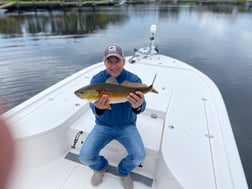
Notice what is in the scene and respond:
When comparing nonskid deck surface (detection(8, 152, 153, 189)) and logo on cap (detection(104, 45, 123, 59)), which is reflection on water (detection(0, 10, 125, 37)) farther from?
logo on cap (detection(104, 45, 123, 59))

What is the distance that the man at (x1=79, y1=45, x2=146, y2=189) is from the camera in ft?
5.64

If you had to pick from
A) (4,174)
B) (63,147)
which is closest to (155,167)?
(63,147)

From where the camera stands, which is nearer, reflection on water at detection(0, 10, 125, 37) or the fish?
the fish

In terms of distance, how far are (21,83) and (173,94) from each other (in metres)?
5.36

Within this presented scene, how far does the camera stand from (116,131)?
72.5 inches

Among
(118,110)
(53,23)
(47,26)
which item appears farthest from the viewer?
(53,23)

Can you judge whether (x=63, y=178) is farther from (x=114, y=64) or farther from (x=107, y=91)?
(x=114, y=64)

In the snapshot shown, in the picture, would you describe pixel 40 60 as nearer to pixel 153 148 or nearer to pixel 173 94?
pixel 173 94

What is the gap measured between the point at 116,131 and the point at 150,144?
408 mm

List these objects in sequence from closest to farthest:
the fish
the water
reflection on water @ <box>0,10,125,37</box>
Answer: the fish → the water → reflection on water @ <box>0,10,125,37</box>

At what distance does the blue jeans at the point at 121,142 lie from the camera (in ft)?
5.67

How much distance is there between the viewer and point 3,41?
11.5 metres

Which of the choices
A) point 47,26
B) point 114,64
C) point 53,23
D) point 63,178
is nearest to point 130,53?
point 114,64

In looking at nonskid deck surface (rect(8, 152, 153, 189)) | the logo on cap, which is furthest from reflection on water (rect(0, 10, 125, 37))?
the logo on cap
